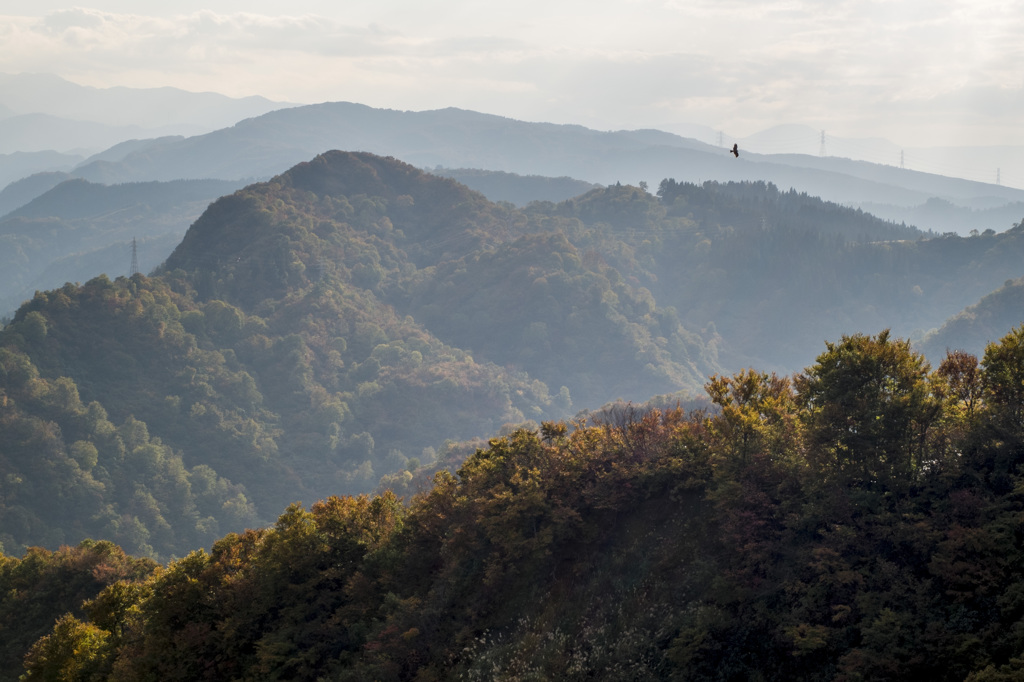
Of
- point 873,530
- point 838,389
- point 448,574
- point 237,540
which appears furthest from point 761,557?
point 237,540

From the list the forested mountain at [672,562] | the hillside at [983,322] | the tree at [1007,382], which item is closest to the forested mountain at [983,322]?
the hillside at [983,322]

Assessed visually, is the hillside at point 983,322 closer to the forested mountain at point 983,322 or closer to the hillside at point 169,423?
the forested mountain at point 983,322

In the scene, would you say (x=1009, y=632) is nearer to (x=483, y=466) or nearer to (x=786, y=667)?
(x=786, y=667)

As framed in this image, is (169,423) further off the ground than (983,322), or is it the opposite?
(983,322)

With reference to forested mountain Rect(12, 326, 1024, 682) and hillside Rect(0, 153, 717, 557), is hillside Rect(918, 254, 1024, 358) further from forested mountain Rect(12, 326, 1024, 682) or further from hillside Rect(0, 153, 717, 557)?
forested mountain Rect(12, 326, 1024, 682)

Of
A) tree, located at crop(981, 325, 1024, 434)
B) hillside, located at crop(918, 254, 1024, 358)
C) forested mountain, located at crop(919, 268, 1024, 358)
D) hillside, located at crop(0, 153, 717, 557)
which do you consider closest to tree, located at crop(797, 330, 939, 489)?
tree, located at crop(981, 325, 1024, 434)

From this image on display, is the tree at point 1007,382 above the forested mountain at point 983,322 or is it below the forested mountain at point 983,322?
above

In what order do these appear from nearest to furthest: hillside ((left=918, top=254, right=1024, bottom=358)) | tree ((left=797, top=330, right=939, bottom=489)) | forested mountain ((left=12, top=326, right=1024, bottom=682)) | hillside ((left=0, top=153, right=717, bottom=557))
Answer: forested mountain ((left=12, top=326, right=1024, bottom=682))
tree ((left=797, top=330, right=939, bottom=489))
hillside ((left=0, top=153, right=717, bottom=557))
hillside ((left=918, top=254, right=1024, bottom=358))

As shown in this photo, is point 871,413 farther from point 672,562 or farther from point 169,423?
point 169,423

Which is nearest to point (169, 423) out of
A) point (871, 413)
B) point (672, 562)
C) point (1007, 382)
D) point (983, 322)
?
point (672, 562)
